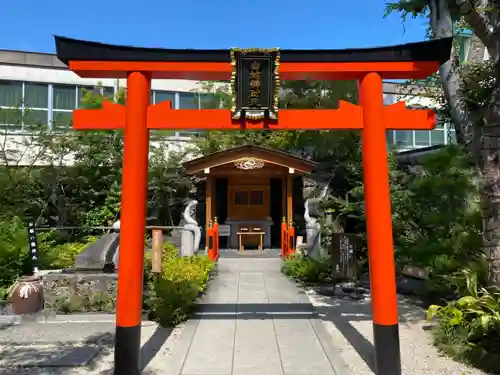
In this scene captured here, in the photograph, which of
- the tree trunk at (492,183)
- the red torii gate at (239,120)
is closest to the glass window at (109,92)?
the red torii gate at (239,120)

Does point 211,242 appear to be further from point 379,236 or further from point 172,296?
point 379,236

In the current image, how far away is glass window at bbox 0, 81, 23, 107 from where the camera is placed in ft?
53.8

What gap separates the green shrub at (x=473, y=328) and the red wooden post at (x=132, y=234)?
4047 mm

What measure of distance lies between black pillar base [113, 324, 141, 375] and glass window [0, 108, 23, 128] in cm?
1273

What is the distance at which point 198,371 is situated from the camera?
484 cm

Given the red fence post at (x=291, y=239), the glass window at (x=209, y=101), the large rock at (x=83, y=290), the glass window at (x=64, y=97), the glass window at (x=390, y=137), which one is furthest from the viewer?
the glass window at (x=209, y=101)

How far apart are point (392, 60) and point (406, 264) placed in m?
5.65

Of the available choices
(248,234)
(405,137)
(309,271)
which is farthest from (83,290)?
(405,137)

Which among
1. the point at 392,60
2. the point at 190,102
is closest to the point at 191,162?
the point at 190,102

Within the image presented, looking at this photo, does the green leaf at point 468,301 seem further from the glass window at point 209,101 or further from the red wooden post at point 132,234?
the glass window at point 209,101

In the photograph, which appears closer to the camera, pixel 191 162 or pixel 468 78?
pixel 468 78

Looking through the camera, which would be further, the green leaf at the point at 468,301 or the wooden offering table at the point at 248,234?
the wooden offering table at the point at 248,234

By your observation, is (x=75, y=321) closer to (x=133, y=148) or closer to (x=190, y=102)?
(x=133, y=148)

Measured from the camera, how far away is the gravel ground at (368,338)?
16.2ft
